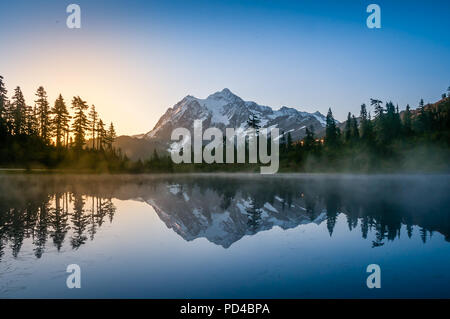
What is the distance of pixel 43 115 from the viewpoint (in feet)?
236

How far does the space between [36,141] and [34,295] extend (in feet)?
213

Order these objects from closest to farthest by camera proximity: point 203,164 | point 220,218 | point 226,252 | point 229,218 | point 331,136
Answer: point 226,252, point 229,218, point 220,218, point 331,136, point 203,164

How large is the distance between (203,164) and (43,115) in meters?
63.7

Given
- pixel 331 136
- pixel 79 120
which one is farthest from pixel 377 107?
pixel 79 120

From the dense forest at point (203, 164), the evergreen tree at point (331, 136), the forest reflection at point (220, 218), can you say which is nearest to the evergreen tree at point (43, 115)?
the dense forest at point (203, 164)

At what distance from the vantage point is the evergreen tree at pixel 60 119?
71.1 m

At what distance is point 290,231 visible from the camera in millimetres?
15516

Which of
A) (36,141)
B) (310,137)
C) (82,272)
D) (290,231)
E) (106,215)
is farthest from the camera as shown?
(310,137)

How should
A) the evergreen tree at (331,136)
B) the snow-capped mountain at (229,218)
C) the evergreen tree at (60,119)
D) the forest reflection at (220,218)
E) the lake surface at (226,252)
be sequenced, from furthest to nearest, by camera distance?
the evergreen tree at (331,136), the evergreen tree at (60,119), the snow-capped mountain at (229,218), the forest reflection at (220,218), the lake surface at (226,252)

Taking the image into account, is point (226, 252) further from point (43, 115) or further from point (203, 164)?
point (203, 164)

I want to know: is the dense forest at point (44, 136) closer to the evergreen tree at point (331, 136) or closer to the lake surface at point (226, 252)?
the lake surface at point (226, 252)

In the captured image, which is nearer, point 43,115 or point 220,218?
point 220,218
